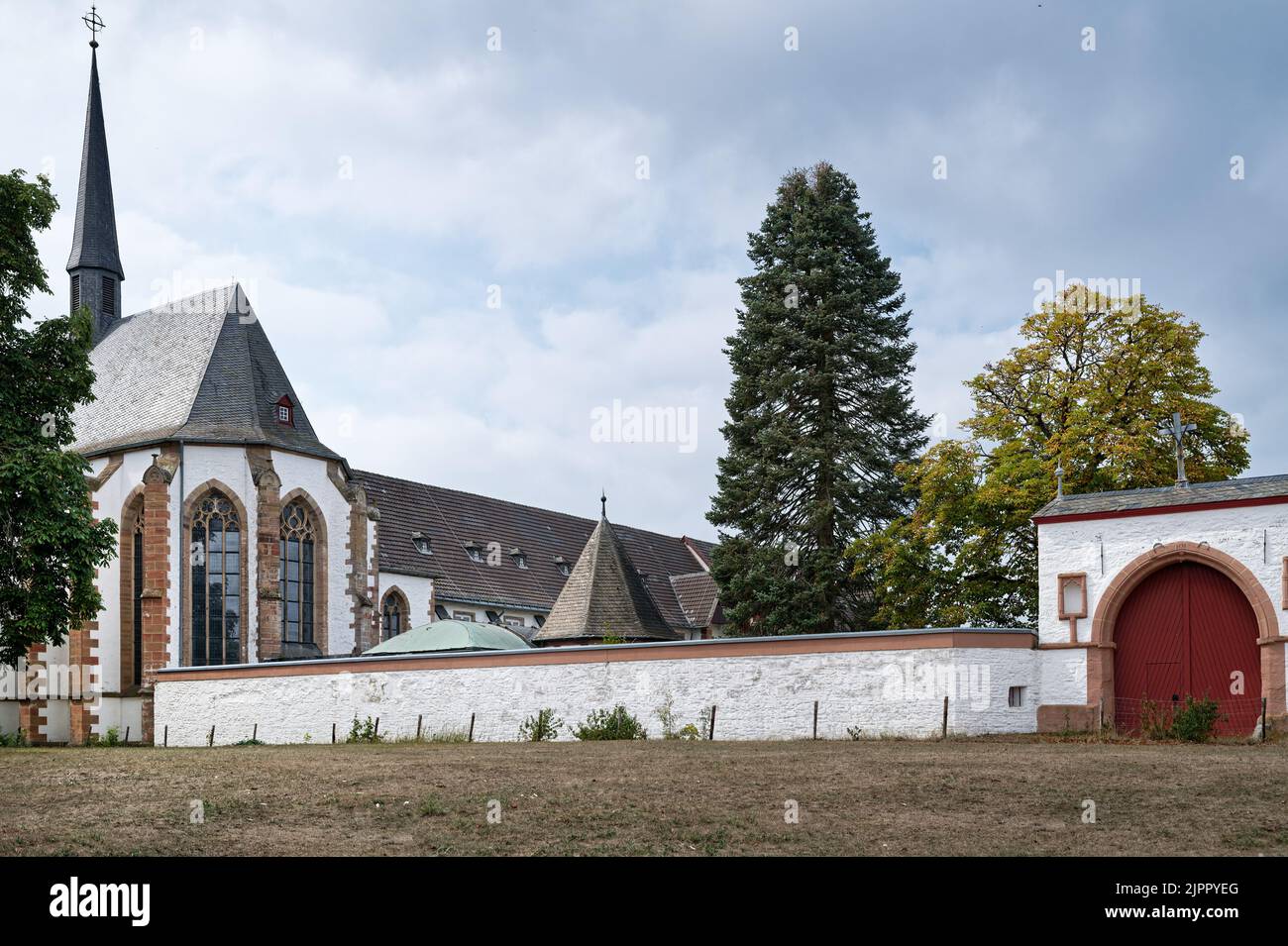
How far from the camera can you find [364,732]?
29000mm

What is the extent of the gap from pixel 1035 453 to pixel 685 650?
13.6 m

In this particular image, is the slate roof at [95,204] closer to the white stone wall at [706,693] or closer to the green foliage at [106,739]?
the green foliage at [106,739]

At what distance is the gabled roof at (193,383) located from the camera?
40.8 m

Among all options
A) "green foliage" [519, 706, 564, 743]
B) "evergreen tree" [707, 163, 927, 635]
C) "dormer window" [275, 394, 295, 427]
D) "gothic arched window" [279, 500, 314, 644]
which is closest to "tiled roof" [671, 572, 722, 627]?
"evergreen tree" [707, 163, 927, 635]

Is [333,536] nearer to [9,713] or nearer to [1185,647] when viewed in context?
[9,713]

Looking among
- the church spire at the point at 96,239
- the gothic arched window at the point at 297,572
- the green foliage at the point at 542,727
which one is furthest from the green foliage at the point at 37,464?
the church spire at the point at 96,239

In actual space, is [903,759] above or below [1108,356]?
below

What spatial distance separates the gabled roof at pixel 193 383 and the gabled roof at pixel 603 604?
10062mm

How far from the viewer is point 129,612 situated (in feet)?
130

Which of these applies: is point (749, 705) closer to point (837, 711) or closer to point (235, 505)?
point (837, 711)

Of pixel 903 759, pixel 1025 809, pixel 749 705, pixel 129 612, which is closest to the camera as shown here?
pixel 1025 809

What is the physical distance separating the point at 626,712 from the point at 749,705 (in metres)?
2.53
